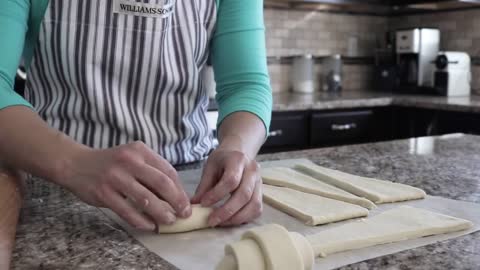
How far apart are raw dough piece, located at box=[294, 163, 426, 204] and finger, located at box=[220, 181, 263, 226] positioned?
0.19 meters

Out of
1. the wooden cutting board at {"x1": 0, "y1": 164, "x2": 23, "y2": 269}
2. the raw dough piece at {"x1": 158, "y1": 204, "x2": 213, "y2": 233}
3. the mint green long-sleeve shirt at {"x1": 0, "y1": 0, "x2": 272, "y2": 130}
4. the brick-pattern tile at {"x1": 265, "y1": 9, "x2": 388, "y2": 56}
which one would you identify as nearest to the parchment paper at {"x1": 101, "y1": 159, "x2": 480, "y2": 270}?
the raw dough piece at {"x1": 158, "y1": 204, "x2": 213, "y2": 233}

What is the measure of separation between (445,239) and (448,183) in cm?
30

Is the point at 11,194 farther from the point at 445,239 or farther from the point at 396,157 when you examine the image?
the point at 396,157

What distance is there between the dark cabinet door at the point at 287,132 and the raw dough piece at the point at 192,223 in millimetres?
1583

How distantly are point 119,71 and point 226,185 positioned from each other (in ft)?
1.33

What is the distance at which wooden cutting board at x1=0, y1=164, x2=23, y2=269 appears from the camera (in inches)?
21.5

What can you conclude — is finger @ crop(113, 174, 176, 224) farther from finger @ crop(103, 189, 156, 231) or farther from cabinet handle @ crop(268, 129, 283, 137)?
cabinet handle @ crop(268, 129, 283, 137)

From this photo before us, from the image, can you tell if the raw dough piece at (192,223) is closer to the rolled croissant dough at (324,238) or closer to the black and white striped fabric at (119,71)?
the rolled croissant dough at (324,238)

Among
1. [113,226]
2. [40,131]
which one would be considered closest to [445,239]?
[113,226]

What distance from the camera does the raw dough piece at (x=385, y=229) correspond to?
59 centimetres

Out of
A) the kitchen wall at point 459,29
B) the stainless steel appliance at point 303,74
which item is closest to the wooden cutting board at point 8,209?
the stainless steel appliance at point 303,74

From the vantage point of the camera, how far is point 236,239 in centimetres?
64

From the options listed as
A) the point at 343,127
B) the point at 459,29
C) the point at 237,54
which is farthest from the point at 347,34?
the point at 237,54

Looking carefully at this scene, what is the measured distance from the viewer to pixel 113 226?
67cm
